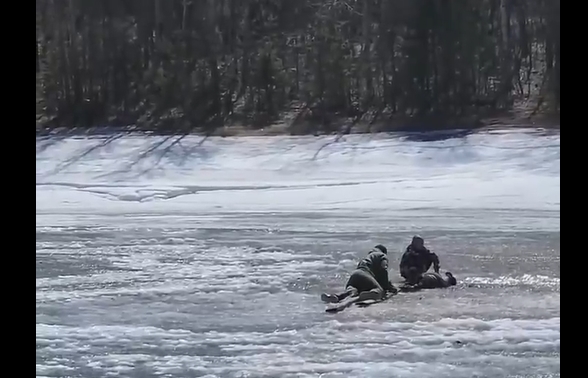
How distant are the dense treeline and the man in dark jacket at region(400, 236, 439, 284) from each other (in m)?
0.30

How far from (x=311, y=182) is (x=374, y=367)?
407 mm

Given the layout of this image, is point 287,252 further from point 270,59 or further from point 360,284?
point 270,59

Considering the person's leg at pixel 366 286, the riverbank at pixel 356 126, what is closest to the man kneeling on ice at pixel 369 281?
the person's leg at pixel 366 286

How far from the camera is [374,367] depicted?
1247 millimetres

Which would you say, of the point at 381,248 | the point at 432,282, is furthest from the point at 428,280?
the point at 381,248

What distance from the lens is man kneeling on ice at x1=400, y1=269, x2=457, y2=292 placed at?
1.30 metres

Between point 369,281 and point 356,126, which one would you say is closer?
point 369,281

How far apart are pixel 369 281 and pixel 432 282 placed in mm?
133

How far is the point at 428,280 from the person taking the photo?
1299 mm

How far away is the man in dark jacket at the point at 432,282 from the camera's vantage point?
1.30m

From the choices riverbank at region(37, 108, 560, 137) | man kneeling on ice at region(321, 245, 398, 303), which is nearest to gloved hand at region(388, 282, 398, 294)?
man kneeling on ice at region(321, 245, 398, 303)
